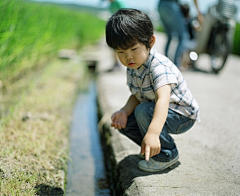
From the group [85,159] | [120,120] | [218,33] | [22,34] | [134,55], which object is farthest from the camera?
[218,33]

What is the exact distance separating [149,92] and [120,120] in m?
0.23

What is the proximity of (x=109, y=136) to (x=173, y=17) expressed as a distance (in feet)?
7.80

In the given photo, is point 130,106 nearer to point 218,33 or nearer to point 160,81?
point 160,81

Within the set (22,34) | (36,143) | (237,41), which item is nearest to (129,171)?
(36,143)

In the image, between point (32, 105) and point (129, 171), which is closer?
point (129, 171)

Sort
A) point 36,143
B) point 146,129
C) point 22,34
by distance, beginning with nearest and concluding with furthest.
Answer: point 146,129 < point 36,143 < point 22,34

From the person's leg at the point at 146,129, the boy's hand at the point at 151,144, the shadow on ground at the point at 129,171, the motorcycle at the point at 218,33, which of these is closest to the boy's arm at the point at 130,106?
the person's leg at the point at 146,129

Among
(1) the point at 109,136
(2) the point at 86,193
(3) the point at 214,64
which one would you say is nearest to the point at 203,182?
(2) the point at 86,193

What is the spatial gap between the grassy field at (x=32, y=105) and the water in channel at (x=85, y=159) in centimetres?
8

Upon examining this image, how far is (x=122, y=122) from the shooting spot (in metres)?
1.64

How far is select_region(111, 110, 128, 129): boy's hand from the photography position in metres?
1.64

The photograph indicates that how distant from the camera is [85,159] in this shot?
6.57 ft

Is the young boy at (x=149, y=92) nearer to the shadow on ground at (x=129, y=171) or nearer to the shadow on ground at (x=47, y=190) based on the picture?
the shadow on ground at (x=129, y=171)

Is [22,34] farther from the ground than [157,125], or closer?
closer
